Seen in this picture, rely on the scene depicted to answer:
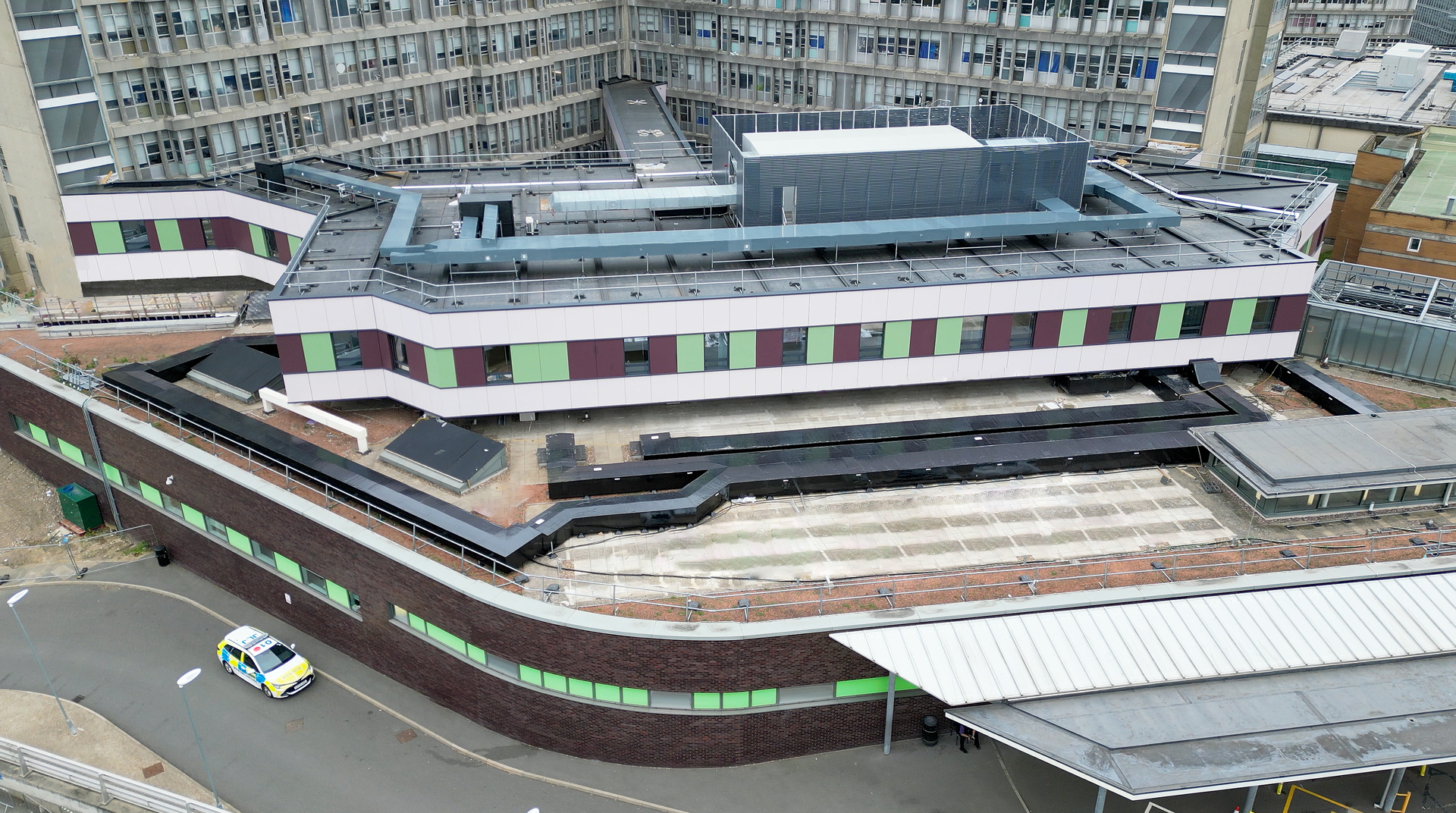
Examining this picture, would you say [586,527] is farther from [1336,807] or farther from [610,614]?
[1336,807]

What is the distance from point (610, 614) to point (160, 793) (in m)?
15.2

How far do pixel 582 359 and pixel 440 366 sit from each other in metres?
5.31

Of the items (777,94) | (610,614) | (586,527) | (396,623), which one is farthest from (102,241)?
(777,94)

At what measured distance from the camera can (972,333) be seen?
42.9 metres

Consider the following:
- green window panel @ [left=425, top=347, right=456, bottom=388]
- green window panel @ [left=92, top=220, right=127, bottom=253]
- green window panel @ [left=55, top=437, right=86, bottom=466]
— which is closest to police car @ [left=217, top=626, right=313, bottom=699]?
green window panel @ [left=425, top=347, right=456, bottom=388]

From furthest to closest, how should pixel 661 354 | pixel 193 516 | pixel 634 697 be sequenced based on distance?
pixel 193 516 → pixel 661 354 → pixel 634 697

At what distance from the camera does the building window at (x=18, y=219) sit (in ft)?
186

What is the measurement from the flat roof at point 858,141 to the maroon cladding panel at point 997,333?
7.67 m

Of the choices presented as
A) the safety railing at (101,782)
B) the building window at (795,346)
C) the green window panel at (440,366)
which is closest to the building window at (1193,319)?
the building window at (795,346)

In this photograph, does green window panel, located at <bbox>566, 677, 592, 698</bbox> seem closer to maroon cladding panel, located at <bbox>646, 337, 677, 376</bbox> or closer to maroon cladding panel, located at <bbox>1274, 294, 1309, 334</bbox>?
maroon cladding panel, located at <bbox>646, 337, 677, 376</bbox>

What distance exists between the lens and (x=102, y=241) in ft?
177

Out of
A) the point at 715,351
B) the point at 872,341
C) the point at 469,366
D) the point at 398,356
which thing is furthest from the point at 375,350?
the point at 872,341

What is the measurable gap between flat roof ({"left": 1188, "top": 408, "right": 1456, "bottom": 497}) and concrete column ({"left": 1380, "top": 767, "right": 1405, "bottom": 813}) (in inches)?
356

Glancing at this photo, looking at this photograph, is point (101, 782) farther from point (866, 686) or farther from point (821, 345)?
point (821, 345)
